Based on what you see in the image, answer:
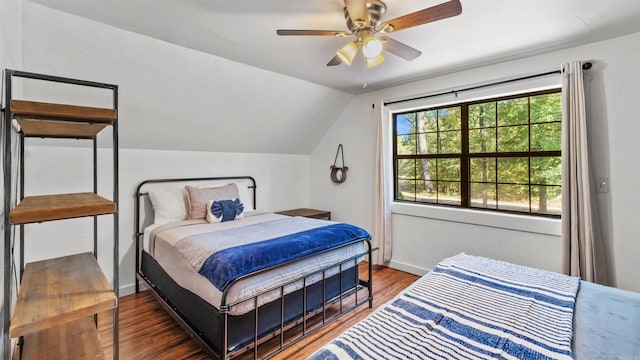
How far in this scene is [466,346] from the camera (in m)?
1.15

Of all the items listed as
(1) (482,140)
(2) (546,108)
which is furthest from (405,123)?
(2) (546,108)

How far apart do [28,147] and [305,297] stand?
2.62 meters

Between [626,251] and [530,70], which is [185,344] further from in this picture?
[530,70]

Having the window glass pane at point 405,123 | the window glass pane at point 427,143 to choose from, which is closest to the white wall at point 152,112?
the window glass pane at point 405,123

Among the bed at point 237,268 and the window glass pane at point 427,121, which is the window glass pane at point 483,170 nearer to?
the window glass pane at point 427,121

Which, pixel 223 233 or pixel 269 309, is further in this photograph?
pixel 223 233

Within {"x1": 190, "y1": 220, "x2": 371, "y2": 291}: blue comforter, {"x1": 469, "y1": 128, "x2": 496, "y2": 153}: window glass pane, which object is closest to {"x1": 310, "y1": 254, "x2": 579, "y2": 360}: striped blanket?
{"x1": 190, "y1": 220, "x2": 371, "y2": 291}: blue comforter

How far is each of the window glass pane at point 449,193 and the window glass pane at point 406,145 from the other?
56cm

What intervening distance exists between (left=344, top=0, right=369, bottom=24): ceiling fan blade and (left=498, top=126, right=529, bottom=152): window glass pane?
2.13 meters

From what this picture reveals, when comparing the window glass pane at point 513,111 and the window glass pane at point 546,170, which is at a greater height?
the window glass pane at point 513,111

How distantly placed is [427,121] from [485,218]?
1.32 metres

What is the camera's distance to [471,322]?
1314 mm

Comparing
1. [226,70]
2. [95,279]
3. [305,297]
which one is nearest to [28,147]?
[226,70]

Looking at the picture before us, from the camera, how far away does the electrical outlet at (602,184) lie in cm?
246
